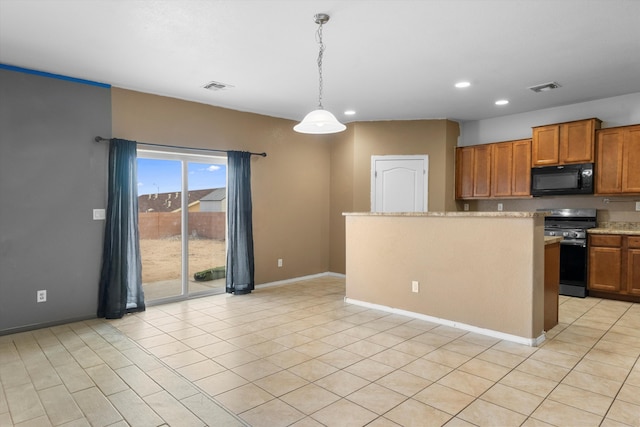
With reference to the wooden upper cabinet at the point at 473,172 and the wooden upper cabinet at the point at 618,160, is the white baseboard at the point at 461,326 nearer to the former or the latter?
the wooden upper cabinet at the point at 618,160

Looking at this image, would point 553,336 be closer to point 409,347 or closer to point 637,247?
point 409,347

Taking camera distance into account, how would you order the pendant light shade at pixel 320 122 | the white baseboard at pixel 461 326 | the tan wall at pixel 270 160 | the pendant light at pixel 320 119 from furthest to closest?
the tan wall at pixel 270 160 < the white baseboard at pixel 461 326 < the pendant light shade at pixel 320 122 < the pendant light at pixel 320 119

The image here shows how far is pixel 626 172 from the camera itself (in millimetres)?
4824

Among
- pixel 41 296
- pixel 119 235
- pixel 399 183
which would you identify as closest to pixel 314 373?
pixel 119 235

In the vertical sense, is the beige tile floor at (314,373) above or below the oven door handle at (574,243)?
below

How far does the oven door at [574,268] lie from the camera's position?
5086 mm

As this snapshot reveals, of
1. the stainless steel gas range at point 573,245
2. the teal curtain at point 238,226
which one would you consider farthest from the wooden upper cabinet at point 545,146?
the teal curtain at point 238,226

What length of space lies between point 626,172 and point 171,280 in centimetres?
616

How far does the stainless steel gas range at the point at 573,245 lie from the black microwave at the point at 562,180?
387 millimetres

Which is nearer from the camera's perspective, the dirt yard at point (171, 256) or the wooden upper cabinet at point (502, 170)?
the dirt yard at point (171, 256)

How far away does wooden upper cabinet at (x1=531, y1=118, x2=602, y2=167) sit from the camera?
5.05 m

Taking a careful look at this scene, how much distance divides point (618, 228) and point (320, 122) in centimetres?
462

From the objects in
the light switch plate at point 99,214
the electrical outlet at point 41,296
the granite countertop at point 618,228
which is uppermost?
the light switch plate at point 99,214

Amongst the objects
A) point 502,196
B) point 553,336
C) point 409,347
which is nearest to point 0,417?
point 409,347
